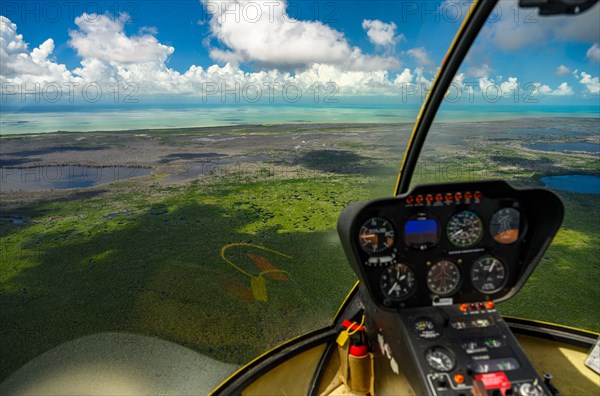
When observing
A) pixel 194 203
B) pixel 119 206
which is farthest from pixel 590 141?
pixel 119 206

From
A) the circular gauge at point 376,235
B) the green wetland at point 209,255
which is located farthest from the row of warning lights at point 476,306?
the green wetland at point 209,255

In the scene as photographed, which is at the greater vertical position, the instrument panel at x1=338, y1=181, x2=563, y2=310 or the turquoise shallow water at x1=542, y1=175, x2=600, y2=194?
the instrument panel at x1=338, y1=181, x2=563, y2=310

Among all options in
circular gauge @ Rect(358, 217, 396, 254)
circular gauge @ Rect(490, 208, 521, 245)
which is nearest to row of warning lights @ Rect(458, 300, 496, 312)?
circular gauge @ Rect(490, 208, 521, 245)

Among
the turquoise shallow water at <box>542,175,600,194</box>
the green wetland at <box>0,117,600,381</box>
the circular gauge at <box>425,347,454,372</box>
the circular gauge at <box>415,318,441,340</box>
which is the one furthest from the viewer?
the turquoise shallow water at <box>542,175,600,194</box>

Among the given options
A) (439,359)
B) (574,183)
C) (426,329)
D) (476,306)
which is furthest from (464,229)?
(574,183)

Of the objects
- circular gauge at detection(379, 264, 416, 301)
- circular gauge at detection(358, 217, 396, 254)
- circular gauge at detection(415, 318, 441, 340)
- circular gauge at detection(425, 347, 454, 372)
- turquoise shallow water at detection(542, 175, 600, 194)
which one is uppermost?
circular gauge at detection(358, 217, 396, 254)

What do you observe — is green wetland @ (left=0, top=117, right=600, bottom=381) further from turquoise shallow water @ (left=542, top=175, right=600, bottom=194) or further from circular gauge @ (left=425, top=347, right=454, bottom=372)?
circular gauge @ (left=425, top=347, right=454, bottom=372)
